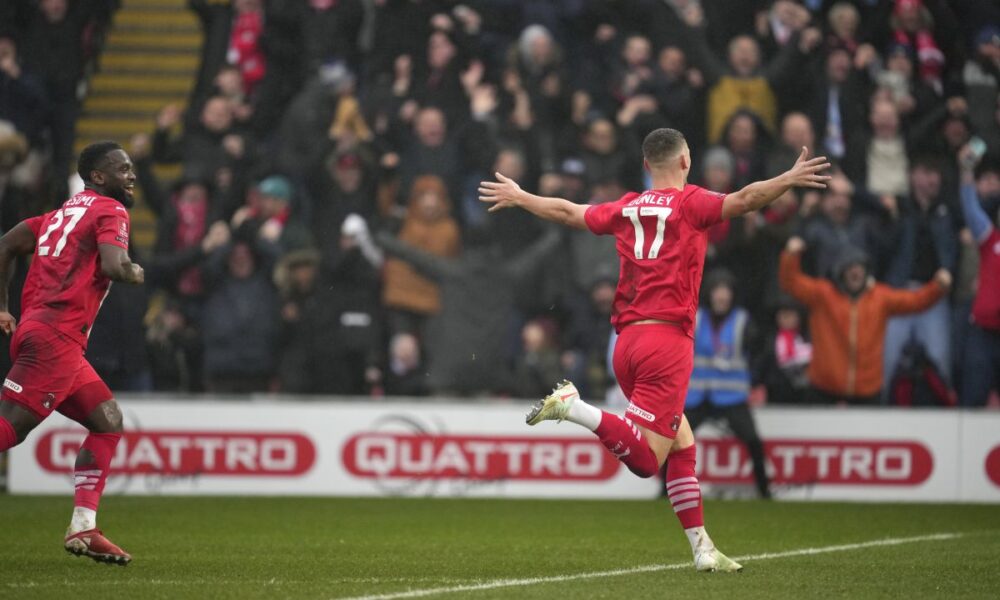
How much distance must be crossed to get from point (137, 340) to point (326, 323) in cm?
171

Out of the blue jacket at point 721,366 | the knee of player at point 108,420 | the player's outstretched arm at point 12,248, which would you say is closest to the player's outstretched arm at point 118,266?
the player's outstretched arm at point 12,248

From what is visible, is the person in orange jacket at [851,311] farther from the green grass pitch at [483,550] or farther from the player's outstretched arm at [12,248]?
the player's outstretched arm at [12,248]

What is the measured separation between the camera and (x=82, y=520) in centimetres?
812

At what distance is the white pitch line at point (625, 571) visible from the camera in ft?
23.6

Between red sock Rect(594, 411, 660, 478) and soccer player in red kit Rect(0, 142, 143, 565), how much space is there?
2.36 metres

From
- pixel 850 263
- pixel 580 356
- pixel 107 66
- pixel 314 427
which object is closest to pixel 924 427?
pixel 850 263

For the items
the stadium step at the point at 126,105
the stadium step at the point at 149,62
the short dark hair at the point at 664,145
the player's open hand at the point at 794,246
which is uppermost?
the stadium step at the point at 149,62

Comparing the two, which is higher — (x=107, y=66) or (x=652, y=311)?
(x=107, y=66)

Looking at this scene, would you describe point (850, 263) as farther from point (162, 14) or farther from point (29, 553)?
point (162, 14)

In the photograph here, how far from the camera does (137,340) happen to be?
14.5 meters

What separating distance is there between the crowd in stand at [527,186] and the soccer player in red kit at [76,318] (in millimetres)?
5971

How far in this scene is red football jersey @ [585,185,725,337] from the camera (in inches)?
310

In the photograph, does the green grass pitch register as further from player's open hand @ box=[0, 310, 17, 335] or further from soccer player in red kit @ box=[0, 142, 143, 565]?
player's open hand @ box=[0, 310, 17, 335]

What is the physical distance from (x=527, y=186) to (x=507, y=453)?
8.84 feet
